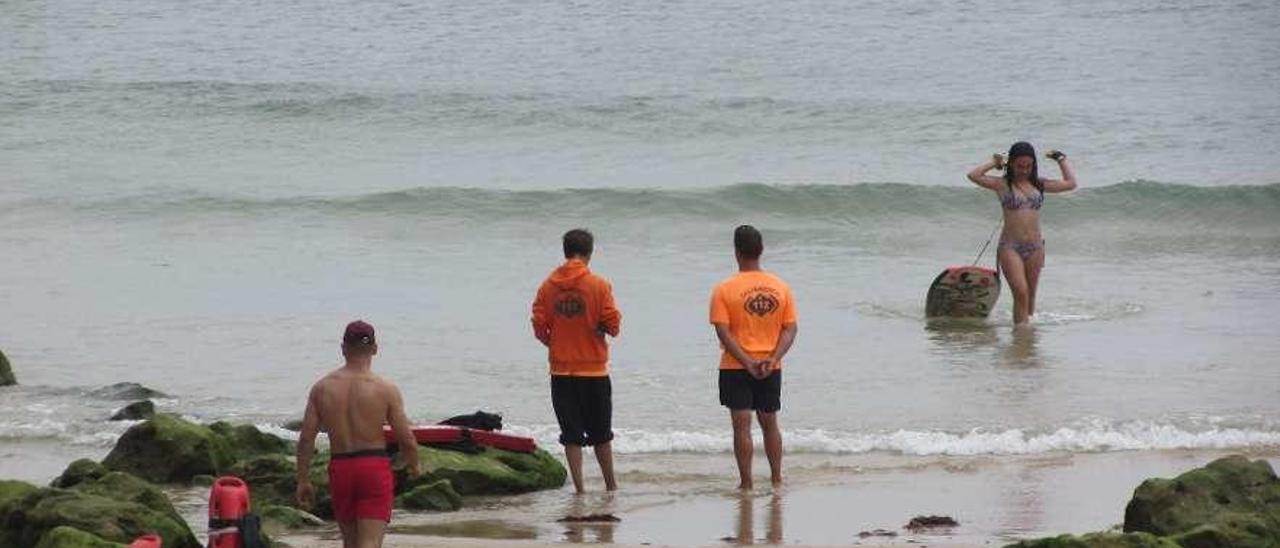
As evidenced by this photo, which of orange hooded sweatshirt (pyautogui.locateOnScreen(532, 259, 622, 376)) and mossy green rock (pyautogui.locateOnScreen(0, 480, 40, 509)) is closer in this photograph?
mossy green rock (pyautogui.locateOnScreen(0, 480, 40, 509))

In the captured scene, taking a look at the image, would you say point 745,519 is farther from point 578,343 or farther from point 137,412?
point 137,412

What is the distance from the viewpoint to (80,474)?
1012cm

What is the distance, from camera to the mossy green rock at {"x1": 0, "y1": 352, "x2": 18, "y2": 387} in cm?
1473

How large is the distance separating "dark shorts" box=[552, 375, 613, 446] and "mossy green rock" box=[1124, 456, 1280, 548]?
282 centimetres

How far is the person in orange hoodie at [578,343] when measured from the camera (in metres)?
10.9

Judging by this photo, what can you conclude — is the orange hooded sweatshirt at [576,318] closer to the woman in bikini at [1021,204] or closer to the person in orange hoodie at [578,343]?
the person in orange hoodie at [578,343]

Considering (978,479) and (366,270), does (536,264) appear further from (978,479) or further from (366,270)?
(978,479)

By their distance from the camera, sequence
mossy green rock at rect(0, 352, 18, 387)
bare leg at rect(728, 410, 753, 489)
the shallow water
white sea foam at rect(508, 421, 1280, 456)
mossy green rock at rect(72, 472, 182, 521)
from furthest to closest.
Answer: mossy green rock at rect(0, 352, 18, 387)
the shallow water
white sea foam at rect(508, 421, 1280, 456)
bare leg at rect(728, 410, 753, 489)
mossy green rock at rect(72, 472, 182, 521)

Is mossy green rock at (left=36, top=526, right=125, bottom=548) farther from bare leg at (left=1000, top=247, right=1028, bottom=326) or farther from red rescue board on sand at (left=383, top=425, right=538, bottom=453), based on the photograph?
bare leg at (left=1000, top=247, right=1028, bottom=326)

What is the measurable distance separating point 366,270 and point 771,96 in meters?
15.2

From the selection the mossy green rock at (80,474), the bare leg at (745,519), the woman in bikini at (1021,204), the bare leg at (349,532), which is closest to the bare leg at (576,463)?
the bare leg at (745,519)

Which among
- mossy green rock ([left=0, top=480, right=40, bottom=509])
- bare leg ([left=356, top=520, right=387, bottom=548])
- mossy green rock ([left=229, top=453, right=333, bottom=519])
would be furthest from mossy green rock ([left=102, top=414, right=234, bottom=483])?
bare leg ([left=356, top=520, right=387, bottom=548])

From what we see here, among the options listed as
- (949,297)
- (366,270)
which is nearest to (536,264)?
(366,270)

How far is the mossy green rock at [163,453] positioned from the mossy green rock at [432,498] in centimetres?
126
